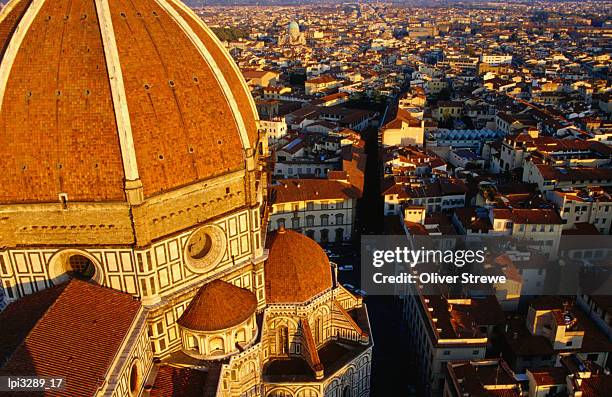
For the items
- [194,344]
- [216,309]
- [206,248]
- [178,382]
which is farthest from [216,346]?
[206,248]

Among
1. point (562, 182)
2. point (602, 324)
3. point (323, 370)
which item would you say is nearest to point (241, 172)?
point (323, 370)

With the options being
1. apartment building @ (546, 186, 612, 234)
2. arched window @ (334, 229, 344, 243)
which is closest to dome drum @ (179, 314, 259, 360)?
arched window @ (334, 229, 344, 243)

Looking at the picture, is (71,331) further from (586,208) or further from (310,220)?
(586,208)

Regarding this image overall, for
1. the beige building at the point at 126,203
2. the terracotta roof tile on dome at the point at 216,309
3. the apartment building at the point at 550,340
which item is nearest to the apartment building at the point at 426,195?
the apartment building at the point at 550,340

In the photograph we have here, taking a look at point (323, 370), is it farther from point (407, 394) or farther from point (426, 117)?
point (426, 117)

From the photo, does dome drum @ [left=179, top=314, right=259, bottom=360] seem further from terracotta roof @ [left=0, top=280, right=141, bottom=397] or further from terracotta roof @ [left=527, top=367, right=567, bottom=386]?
terracotta roof @ [left=527, top=367, right=567, bottom=386]

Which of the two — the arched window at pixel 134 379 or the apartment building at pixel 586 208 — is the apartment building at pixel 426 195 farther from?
the arched window at pixel 134 379
